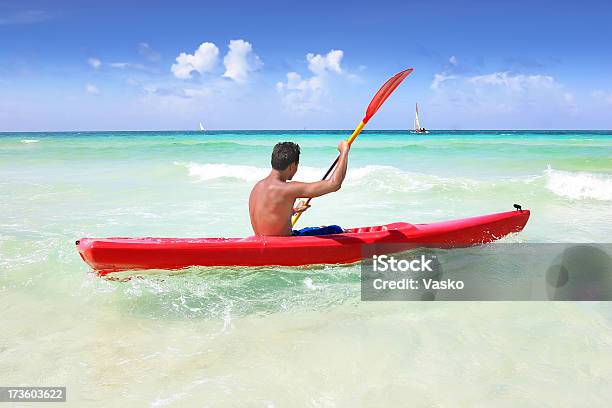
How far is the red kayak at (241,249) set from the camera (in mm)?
3619

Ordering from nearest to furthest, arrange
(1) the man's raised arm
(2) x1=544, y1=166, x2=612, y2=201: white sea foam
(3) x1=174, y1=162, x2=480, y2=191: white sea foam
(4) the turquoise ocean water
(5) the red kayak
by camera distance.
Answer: (4) the turquoise ocean water, (1) the man's raised arm, (5) the red kayak, (2) x1=544, y1=166, x2=612, y2=201: white sea foam, (3) x1=174, y1=162, x2=480, y2=191: white sea foam

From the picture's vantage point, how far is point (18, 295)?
12.5ft

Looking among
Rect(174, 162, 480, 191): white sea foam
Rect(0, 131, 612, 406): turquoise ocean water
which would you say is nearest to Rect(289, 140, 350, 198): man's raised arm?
Rect(0, 131, 612, 406): turquoise ocean water

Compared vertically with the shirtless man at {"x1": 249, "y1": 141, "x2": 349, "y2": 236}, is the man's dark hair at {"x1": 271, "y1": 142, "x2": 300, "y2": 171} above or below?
above

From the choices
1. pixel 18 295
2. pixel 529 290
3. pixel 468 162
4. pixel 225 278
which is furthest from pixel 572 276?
pixel 468 162

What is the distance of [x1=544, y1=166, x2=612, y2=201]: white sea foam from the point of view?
353 inches

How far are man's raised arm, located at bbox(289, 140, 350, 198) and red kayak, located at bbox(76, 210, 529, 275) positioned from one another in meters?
0.51

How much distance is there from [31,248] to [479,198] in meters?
7.67

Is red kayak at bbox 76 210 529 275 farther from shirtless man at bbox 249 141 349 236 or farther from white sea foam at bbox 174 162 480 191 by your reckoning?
white sea foam at bbox 174 162 480 191

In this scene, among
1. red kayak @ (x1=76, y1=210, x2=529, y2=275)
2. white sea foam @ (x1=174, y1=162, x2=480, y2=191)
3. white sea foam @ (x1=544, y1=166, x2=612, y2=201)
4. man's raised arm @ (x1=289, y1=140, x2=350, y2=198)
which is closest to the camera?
man's raised arm @ (x1=289, y1=140, x2=350, y2=198)

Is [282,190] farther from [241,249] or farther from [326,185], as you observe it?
[241,249]

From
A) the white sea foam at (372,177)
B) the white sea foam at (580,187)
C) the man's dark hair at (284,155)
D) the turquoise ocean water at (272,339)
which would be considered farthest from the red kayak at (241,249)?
the white sea foam at (580,187)

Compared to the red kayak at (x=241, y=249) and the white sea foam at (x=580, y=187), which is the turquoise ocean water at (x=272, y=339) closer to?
the red kayak at (x=241, y=249)

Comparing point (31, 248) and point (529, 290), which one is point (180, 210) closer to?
point (31, 248)
